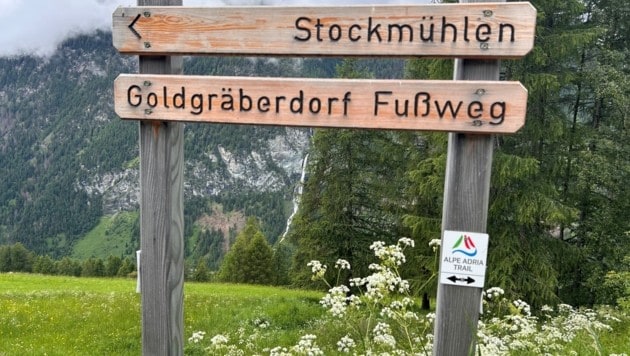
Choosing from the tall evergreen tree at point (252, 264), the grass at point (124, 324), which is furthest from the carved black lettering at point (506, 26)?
the tall evergreen tree at point (252, 264)

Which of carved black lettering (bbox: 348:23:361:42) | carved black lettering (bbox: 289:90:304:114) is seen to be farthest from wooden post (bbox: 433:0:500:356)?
carved black lettering (bbox: 289:90:304:114)

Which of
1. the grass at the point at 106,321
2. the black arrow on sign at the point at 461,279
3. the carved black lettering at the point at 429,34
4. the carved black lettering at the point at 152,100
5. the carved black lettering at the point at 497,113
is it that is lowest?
the grass at the point at 106,321

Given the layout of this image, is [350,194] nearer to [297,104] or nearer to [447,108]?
[297,104]

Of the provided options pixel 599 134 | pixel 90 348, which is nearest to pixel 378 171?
pixel 599 134

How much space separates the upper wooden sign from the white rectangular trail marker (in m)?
1.15

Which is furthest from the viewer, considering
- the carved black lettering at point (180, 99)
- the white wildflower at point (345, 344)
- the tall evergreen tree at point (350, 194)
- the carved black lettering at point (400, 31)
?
the tall evergreen tree at point (350, 194)

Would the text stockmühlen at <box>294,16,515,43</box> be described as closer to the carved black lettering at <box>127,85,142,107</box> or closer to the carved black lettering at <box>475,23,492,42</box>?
the carved black lettering at <box>475,23,492,42</box>

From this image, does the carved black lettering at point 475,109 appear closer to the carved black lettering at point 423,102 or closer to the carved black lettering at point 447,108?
the carved black lettering at point 447,108

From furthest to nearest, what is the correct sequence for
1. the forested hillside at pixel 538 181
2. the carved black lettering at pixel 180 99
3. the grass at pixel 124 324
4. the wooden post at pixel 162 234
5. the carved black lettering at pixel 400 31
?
the forested hillside at pixel 538 181, the grass at pixel 124 324, the wooden post at pixel 162 234, the carved black lettering at pixel 180 99, the carved black lettering at pixel 400 31

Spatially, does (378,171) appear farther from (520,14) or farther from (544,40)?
(520,14)

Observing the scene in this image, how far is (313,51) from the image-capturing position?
315 centimetres

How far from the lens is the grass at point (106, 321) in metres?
7.64

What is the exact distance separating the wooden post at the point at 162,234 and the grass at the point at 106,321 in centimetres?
430

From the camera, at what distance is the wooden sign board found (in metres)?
2.92
